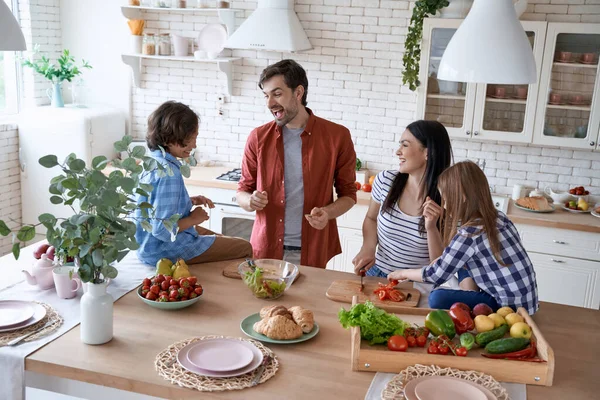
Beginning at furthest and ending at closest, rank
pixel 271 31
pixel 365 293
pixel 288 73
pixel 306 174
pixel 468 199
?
pixel 271 31 → pixel 306 174 → pixel 288 73 → pixel 365 293 → pixel 468 199

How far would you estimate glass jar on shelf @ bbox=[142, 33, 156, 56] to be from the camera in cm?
552

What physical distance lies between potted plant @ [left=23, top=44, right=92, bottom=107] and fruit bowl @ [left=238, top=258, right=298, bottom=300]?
3.36 m

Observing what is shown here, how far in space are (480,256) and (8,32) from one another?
1923 mm

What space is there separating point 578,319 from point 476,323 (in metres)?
0.61

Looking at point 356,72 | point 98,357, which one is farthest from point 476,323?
point 356,72

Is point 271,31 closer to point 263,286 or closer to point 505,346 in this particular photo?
point 263,286

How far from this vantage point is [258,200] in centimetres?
328

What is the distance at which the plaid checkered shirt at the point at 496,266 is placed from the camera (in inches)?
101

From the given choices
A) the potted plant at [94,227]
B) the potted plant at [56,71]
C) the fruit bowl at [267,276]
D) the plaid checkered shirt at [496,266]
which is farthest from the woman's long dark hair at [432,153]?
the potted plant at [56,71]

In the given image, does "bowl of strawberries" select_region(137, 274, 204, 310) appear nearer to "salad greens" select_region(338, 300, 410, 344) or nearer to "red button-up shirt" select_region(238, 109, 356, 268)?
"salad greens" select_region(338, 300, 410, 344)

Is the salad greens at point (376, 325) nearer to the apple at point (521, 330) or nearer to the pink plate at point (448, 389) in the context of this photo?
the pink plate at point (448, 389)

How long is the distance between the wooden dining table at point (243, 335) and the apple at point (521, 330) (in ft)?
0.54

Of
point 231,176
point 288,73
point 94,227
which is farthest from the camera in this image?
point 231,176

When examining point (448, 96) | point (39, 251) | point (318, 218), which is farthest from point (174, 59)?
point (39, 251)
